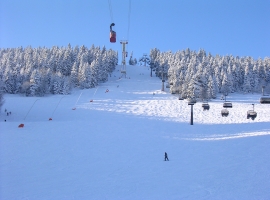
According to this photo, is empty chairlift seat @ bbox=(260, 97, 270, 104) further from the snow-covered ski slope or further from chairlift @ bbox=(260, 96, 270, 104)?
the snow-covered ski slope

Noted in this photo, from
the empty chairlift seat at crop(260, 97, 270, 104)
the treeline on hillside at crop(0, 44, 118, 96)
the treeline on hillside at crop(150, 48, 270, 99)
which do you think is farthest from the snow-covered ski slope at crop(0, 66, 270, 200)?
the treeline on hillside at crop(0, 44, 118, 96)

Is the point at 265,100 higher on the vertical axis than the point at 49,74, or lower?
lower

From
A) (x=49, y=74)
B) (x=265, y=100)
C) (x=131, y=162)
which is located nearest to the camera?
(x=131, y=162)

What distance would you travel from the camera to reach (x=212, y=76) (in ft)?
243

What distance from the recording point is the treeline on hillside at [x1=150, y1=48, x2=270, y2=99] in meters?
62.9

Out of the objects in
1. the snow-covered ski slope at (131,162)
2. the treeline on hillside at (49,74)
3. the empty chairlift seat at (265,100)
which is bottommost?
the snow-covered ski slope at (131,162)

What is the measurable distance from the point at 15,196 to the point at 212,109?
4364cm

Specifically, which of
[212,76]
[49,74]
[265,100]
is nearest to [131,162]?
[265,100]

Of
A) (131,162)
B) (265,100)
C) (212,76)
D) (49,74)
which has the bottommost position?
(131,162)

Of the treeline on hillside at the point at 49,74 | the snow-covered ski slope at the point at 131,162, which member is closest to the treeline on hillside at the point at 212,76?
the treeline on hillside at the point at 49,74

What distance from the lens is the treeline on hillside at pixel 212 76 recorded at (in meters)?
62.9

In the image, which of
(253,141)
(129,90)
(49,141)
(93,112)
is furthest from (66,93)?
(253,141)

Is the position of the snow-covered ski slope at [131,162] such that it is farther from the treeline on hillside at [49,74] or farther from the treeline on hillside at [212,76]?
the treeline on hillside at [49,74]

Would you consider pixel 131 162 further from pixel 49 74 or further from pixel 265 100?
pixel 49 74
